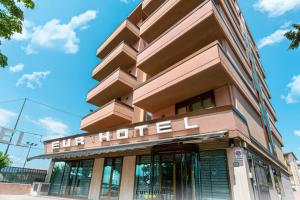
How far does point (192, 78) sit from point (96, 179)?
10.8 metres

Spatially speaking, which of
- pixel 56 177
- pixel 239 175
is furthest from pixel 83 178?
pixel 239 175

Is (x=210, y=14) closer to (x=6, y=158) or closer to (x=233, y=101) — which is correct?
(x=233, y=101)

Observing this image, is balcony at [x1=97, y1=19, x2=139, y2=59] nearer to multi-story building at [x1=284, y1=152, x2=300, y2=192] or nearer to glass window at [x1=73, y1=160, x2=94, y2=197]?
glass window at [x1=73, y1=160, x2=94, y2=197]

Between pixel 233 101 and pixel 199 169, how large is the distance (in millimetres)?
4058

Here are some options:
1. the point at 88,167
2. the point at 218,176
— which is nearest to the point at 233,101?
the point at 218,176

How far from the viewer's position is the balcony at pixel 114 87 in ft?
53.3

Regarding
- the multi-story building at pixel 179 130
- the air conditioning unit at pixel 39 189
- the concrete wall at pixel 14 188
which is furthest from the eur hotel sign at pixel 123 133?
the concrete wall at pixel 14 188

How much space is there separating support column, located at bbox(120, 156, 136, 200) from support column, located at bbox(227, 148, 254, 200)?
20.9ft

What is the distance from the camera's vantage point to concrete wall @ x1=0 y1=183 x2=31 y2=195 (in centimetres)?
1547

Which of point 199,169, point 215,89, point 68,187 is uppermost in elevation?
point 215,89

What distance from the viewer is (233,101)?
966cm

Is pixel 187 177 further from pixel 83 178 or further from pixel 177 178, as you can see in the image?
pixel 83 178

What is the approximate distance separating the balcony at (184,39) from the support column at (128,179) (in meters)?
7.40

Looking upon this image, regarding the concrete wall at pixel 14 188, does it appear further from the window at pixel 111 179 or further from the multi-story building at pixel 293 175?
the multi-story building at pixel 293 175
